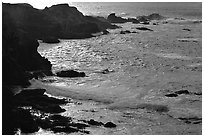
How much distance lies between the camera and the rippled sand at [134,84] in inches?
858

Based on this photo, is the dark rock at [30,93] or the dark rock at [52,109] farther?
the dark rock at [30,93]

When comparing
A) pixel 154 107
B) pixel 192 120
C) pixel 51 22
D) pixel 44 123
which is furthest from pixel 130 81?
pixel 51 22

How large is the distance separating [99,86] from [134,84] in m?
2.82

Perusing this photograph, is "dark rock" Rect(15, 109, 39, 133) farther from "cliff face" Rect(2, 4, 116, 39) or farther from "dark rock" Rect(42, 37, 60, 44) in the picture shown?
"dark rock" Rect(42, 37, 60, 44)

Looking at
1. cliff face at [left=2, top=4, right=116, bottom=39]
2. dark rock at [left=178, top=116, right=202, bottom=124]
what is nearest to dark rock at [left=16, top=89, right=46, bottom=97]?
dark rock at [left=178, top=116, right=202, bottom=124]

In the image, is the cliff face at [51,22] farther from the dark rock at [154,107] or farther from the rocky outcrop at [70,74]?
the dark rock at [154,107]

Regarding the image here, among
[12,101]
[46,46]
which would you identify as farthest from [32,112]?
[46,46]

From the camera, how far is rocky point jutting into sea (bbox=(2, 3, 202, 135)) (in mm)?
20609

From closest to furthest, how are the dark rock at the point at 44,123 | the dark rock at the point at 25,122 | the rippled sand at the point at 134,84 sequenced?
the dark rock at the point at 25,122
the dark rock at the point at 44,123
the rippled sand at the point at 134,84

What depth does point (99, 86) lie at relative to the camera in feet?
97.3

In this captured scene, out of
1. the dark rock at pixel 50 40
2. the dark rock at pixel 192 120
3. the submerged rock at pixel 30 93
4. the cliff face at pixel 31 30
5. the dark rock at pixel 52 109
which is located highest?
the cliff face at pixel 31 30

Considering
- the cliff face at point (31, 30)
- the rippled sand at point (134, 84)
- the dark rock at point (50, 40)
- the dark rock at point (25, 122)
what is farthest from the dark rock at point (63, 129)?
the dark rock at point (50, 40)

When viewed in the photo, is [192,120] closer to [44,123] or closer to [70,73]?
[44,123]

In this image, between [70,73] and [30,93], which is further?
[70,73]
